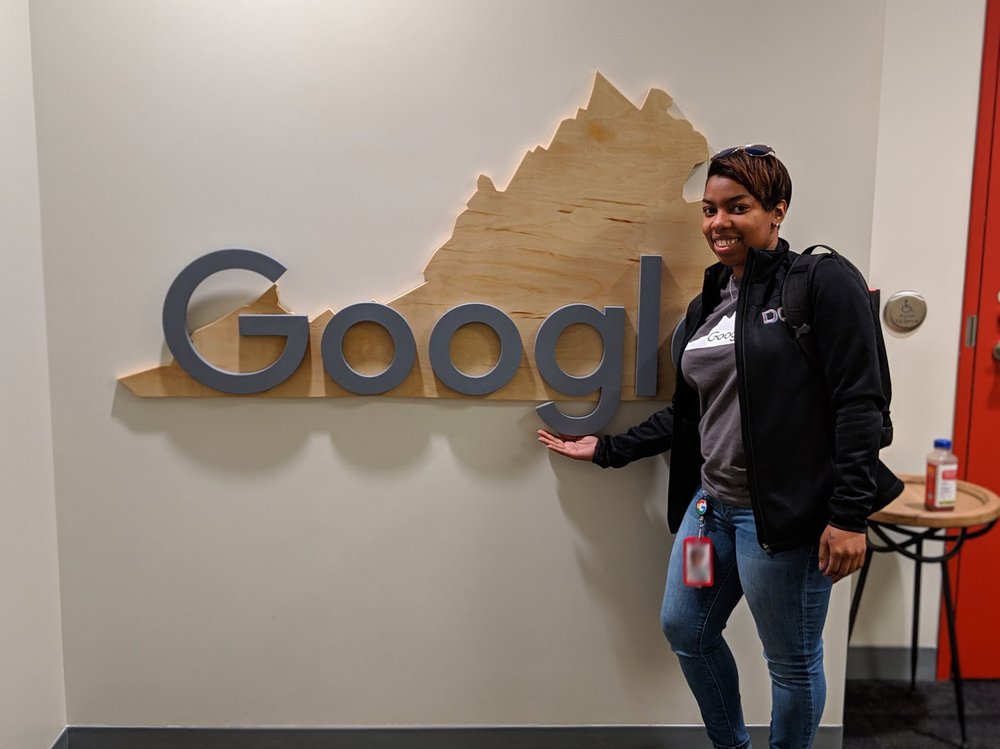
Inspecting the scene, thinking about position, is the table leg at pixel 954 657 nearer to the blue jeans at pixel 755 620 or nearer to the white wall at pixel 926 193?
the white wall at pixel 926 193

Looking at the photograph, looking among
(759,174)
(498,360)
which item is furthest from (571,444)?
(759,174)

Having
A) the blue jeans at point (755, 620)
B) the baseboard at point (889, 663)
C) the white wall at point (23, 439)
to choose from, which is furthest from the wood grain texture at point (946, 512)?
the white wall at point (23, 439)

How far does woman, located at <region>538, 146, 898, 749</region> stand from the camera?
1.45m

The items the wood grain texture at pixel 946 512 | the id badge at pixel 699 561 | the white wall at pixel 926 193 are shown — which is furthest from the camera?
the white wall at pixel 926 193

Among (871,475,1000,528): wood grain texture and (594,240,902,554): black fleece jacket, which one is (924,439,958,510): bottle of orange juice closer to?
(871,475,1000,528): wood grain texture

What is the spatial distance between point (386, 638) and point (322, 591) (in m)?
0.23

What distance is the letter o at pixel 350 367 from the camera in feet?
6.21

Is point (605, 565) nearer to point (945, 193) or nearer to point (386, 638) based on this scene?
point (386, 638)

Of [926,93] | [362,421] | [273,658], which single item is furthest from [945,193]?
[273,658]

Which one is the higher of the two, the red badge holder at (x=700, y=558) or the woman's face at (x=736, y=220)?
the woman's face at (x=736, y=220)

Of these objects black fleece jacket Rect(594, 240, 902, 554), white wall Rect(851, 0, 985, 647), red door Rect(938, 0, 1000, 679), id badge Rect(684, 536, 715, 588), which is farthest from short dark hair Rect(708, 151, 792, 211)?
red door Rect(938, 0, 1000, 679)

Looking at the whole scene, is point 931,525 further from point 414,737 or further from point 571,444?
point 414,737

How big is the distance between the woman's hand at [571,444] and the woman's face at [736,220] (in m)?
0.61

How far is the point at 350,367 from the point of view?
193cm
